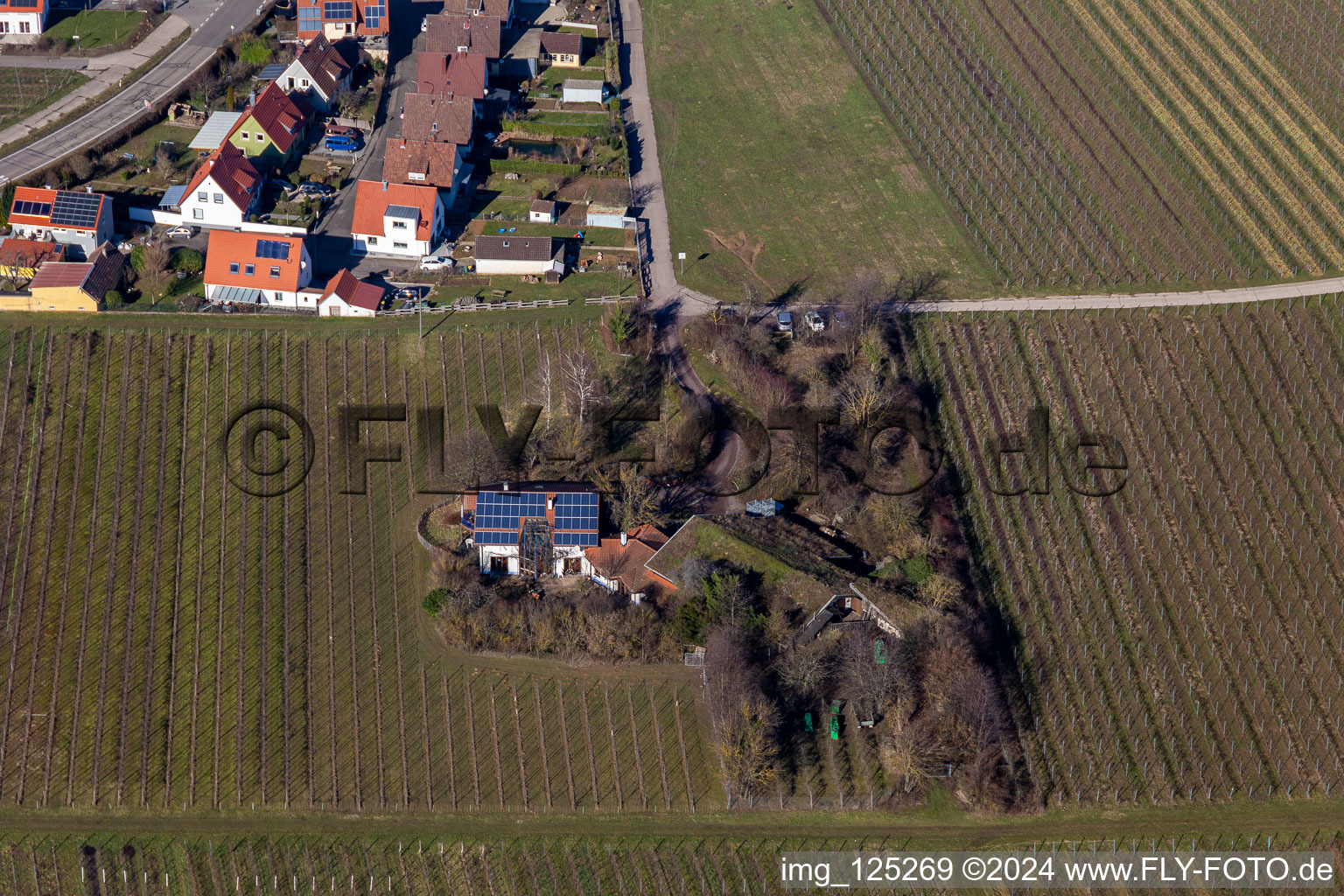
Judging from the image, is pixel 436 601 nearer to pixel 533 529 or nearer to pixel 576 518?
A: pixel 533 529

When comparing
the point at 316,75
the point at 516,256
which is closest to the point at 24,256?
the point at 316,75

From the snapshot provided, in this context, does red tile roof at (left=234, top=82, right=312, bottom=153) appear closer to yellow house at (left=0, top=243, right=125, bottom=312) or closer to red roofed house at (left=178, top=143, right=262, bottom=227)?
red roofed house at (left=178, top=143, right=262, bottom=227)

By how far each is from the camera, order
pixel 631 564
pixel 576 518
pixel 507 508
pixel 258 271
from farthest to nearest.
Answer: pixel 258 271 → pixel 507 508 → pixel 576 518 → pixel 631 564

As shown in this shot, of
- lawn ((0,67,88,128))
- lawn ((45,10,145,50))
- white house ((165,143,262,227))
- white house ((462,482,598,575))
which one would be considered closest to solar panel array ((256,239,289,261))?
white house ((165,143,262,227))

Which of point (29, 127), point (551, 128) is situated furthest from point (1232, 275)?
point (29, 127)

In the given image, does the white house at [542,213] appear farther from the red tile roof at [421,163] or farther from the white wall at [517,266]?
the white wall at [517,266]

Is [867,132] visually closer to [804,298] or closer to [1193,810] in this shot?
[804,298]
